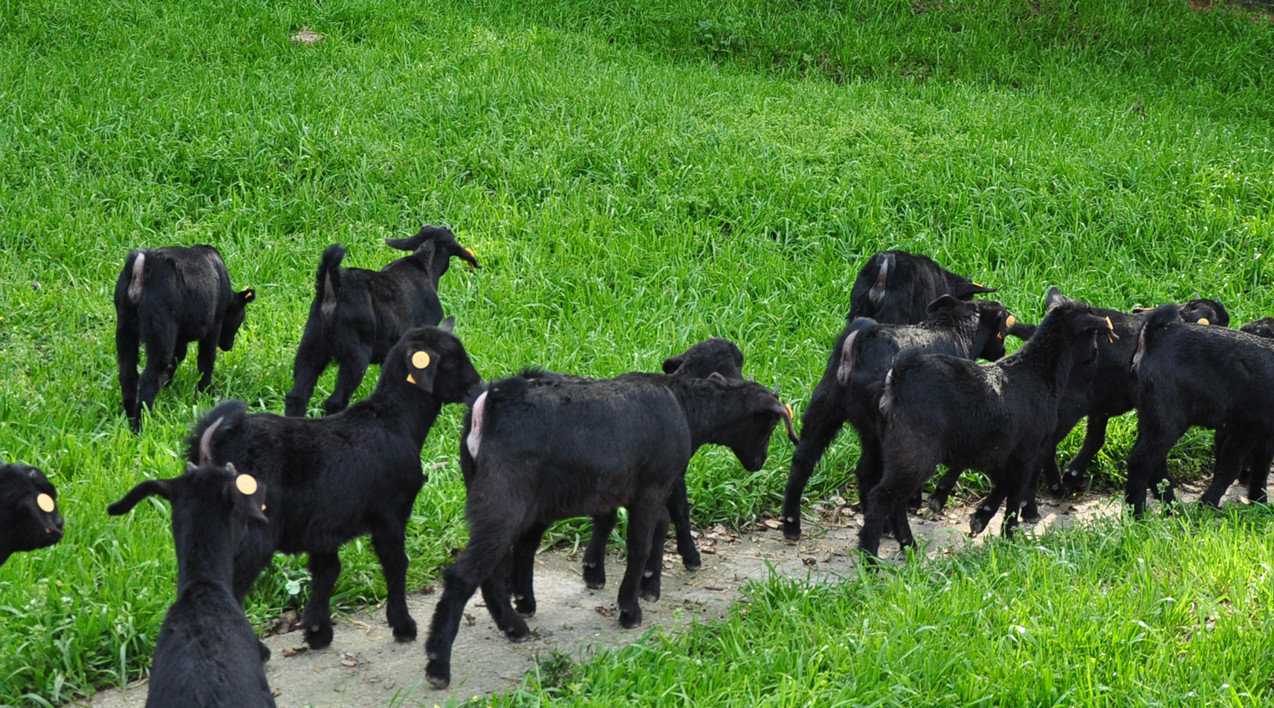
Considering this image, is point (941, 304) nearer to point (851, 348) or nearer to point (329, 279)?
point (851, 348)

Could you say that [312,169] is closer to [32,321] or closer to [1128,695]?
[32,321]

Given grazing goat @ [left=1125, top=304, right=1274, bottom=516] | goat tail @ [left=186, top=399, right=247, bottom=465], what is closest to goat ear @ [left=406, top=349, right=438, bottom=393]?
goat tail @ [left=186, top=399, right=247, bottom=465]

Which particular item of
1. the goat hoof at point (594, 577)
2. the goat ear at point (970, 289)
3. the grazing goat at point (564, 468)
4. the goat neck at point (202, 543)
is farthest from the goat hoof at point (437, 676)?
the goat ear at point (970, 289)

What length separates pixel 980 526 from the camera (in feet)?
22.7

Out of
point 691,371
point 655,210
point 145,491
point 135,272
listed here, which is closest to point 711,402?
point 691,371

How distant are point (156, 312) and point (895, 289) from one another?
4.71 meters

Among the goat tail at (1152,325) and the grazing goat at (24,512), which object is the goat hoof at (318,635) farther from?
the goat tail at (1152,325)

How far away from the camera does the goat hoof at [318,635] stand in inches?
213

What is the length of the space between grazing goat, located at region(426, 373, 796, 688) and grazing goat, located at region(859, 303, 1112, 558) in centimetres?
74

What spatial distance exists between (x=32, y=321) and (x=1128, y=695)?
7.39 meters

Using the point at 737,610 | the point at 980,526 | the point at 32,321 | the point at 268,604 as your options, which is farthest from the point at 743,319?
the point at 32,321

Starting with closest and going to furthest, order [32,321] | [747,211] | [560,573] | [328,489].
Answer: [328,489]
[560,573]
[32,321]
[747,211]

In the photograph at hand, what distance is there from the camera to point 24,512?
493 cm

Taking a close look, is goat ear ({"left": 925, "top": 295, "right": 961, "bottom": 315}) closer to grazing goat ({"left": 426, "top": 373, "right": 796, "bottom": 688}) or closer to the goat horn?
grazing goat ({"left": 426, "top": 373, "right": 796, "bottom": 688})
